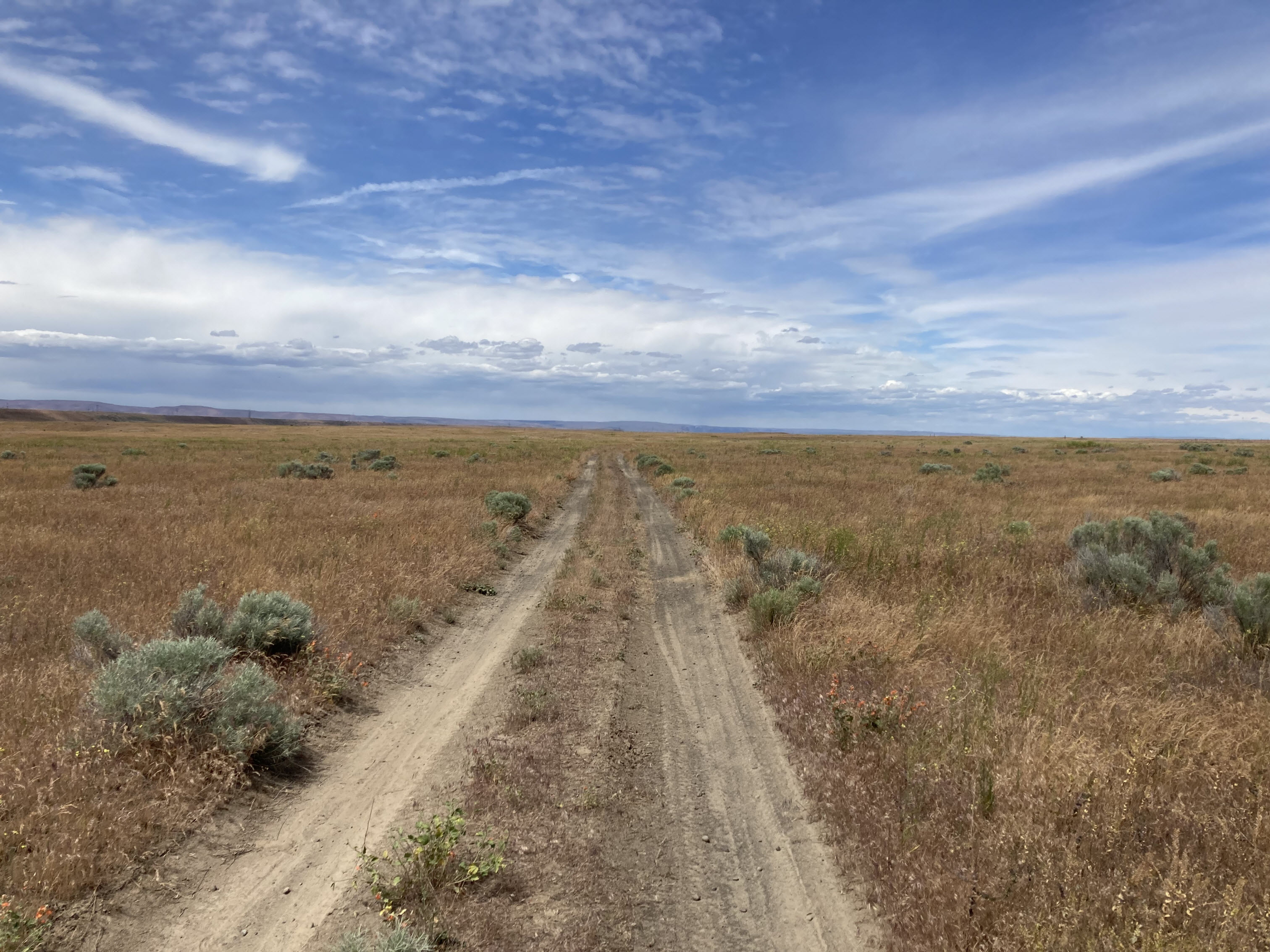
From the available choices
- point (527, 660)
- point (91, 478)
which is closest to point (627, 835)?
point (527, 660)

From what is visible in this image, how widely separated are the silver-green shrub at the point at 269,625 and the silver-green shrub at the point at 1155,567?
36.9 ft

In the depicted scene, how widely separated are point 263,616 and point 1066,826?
822 cm

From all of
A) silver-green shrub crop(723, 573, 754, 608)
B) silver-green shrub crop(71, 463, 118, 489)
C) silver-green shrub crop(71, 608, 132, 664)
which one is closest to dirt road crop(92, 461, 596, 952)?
silver-green shrub crop(71, 608, 132, 664)

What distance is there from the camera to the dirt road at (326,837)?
3.76 metres

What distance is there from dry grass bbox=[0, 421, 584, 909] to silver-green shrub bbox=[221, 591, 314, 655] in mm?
327

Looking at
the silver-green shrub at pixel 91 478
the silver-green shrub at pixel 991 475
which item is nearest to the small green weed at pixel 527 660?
the silver-green shrub at pixel 91 478

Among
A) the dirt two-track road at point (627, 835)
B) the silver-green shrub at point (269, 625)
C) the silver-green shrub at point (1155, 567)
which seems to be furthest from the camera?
the silver-green shrub at point (1155, 567)

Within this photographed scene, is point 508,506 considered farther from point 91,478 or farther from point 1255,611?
point 91,478

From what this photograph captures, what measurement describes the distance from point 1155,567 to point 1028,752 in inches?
293

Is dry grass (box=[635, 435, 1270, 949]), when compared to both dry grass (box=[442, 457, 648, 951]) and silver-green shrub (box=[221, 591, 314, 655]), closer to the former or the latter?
dry grass (box=[442, 457, 648, 951])

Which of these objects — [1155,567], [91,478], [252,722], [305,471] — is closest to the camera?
[252,722]

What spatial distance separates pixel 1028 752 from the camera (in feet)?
17.1

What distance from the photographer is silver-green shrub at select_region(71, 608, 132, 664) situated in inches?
269

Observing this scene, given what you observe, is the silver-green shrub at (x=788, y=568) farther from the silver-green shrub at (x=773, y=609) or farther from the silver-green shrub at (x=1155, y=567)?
the silver-green shrub at (x=1155, y=567)
